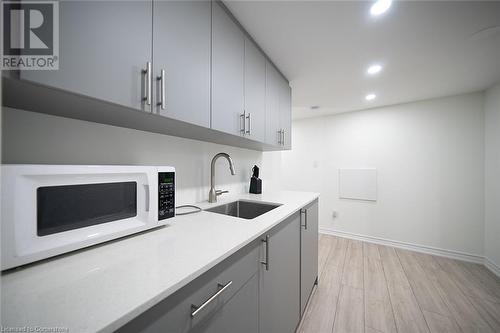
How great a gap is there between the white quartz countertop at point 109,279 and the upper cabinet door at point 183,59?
54cm

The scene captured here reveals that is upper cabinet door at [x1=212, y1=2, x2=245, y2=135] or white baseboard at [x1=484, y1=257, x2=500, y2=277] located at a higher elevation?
upper cabinet door at [x1=212, y1=2, x2=245, y2=135]

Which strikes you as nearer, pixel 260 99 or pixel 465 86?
pixel 260 99

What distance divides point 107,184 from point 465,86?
12.2 ft

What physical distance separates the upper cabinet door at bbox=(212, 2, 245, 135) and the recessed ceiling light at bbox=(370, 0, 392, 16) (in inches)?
32.9

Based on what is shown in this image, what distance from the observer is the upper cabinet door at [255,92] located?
1322 mm

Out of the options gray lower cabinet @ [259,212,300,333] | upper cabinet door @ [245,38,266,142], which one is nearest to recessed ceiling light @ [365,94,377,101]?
upper cabinet door @ [245,38,266,142]

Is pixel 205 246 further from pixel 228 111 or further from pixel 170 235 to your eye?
pixel 228 111

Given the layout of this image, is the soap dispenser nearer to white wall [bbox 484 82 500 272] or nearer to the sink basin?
the sink basin

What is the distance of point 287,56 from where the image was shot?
1.61 meters

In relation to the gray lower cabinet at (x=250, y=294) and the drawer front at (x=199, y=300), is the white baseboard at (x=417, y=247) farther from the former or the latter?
the drawer front at (x=199, y=300)

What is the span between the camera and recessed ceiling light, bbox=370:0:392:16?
3.47 ft

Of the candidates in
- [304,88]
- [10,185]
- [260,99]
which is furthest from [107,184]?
[304,88]

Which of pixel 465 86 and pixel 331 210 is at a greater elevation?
pixel 465 86
